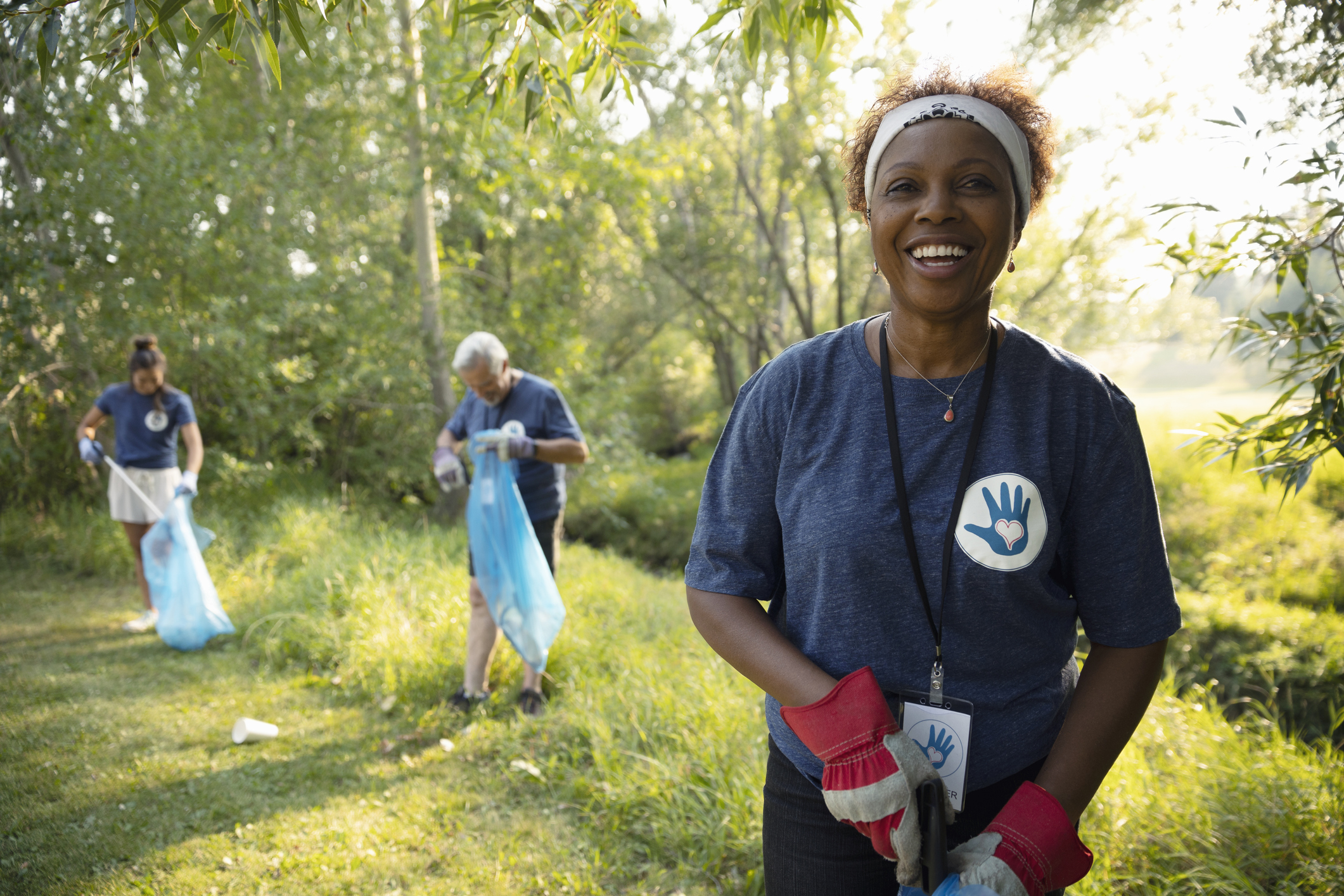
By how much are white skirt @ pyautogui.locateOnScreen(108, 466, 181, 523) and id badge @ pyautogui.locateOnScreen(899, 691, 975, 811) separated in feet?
17.3

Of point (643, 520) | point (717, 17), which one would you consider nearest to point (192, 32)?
point (717, 17)

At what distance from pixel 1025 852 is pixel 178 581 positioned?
16.2 ft

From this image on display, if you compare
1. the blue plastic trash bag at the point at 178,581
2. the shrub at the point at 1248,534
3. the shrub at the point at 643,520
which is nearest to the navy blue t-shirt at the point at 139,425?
the blue plastic trash bag at the point at 178,581

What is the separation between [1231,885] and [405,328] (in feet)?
23.9

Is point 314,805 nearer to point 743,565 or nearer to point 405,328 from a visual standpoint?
point 743,565

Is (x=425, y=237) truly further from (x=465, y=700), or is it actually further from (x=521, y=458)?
(x=465, y=700)

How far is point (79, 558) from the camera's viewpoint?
6.28 meters

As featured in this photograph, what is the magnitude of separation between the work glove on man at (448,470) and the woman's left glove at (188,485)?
182 centimetres

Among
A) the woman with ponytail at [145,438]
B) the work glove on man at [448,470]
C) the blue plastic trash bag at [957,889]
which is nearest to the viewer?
the blue plastic trash bag at [957,889]

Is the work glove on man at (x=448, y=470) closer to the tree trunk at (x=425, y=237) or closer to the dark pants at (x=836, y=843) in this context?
the dark pants at (x=836, y=843)

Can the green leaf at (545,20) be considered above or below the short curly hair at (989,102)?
above

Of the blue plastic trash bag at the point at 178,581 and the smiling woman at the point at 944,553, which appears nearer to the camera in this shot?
the smiling woman at the point at 944,553

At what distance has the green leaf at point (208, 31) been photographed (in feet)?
4.29

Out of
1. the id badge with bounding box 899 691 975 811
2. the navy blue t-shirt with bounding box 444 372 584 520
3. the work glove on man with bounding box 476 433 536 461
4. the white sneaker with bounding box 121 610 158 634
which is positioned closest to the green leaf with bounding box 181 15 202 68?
the id badge with bounding box 899 691 975 811
